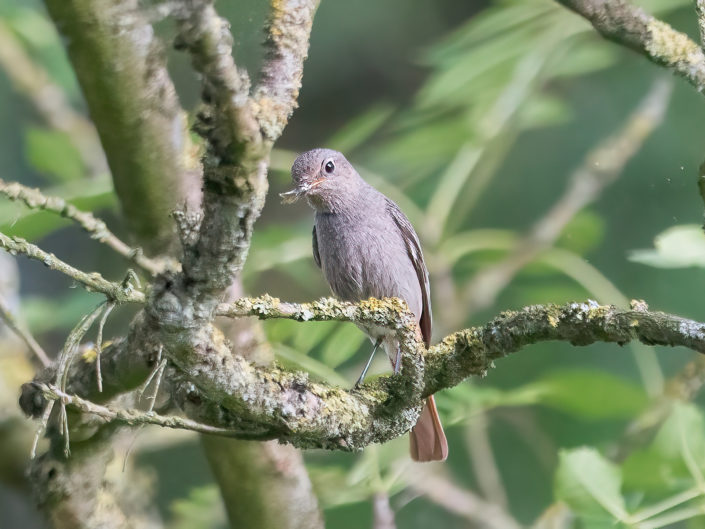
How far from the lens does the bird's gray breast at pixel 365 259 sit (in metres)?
3.79

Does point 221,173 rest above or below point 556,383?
above

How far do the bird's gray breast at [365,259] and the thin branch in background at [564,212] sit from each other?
105 centimetres

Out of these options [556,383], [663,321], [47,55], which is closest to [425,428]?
[556,383]

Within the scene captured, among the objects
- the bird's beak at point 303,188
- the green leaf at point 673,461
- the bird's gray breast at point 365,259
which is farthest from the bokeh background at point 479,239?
the bird's gray breast at point 365,259

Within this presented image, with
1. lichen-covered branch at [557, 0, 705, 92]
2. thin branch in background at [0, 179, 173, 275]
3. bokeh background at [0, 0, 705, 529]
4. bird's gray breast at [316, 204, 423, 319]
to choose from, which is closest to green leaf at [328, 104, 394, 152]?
bokeh background at [0, 0, 705, 529]

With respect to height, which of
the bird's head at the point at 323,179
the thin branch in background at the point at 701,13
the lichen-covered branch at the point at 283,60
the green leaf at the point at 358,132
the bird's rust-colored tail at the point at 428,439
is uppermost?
the lichen-covered branch at the point at 283,60

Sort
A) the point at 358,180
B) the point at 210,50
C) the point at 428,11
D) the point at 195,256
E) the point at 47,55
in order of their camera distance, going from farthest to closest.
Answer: the point at 428,11, the point at 47,55, the point at 358,180, the point at 195,256, the point at 210,50

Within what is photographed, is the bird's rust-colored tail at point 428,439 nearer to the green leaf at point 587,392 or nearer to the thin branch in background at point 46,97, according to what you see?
the green leaf at point 587,392

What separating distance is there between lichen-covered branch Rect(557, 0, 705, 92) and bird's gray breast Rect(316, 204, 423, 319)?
1420 millimetres

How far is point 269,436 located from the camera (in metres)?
2.29

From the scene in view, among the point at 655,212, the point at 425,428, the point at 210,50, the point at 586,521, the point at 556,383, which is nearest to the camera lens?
the point at 210,50

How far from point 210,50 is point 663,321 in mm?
1066

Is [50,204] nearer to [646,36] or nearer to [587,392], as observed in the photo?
[646,36]

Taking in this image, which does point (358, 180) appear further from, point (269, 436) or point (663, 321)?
point (663, 321)
